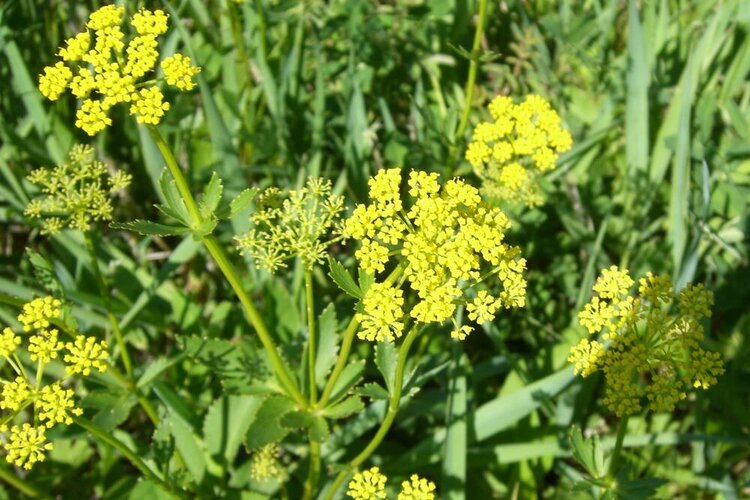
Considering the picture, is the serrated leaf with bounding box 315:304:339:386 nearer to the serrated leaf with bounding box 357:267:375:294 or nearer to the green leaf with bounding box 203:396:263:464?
the green leaf with bounding box 203:396:263:464

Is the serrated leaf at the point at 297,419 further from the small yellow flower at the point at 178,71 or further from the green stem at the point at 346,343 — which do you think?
the small yellow flower at the point at 178,71

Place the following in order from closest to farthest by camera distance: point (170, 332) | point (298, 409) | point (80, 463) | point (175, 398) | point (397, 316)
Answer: point (397, 316) → point (298, 409) → point (175, 398) → point (80, 463) → point (170, 332)

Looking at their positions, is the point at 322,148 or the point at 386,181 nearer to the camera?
the point at 386,181

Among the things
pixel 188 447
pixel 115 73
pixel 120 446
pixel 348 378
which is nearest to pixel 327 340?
pixel 348 378

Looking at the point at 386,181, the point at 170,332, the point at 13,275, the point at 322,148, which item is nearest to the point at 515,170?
the point at 386,181

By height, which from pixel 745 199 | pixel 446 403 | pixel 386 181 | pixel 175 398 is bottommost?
pixel 446 403

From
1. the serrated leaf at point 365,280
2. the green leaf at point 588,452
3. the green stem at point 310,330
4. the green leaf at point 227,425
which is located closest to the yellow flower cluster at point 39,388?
the green stem at point 310,330

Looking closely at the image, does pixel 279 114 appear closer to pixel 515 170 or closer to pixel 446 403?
pixel 515 170

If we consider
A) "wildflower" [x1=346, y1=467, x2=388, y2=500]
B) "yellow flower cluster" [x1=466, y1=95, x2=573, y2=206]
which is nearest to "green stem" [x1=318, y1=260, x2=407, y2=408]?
"wildflower" [x1=346, y1=467, x2=388, y2=500]
